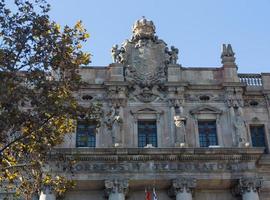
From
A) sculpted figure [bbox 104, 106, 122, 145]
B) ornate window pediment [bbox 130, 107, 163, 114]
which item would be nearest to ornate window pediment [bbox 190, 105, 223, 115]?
ornate window pediment [bbox 130, 107, 163, 114]

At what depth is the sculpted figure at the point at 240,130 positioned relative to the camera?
2853 cm

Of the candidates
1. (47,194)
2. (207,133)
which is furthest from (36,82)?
(207,133)

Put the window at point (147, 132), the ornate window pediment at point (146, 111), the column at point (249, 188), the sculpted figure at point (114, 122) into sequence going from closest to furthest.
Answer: the column at point (249, 188)
the sculpted figure at point (114, 122)
the window at point (147, 132)
the ornate window pediment at point (146, 111)

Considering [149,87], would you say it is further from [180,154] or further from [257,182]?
[257,182]

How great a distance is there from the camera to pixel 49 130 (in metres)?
17.5

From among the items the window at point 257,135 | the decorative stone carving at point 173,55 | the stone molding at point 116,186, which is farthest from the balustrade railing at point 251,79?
the stone molding at point 116,186

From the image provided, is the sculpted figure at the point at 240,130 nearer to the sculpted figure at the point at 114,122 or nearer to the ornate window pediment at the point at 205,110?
the ornate window pediment at the point at 205,110

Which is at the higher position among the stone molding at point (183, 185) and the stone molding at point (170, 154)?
the stone molding at point (170, 154)

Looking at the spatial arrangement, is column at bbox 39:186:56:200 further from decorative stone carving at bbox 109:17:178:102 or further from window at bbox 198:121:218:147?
window at bbox 198:121:218:147

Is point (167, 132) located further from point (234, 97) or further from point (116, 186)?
point (116, 186)

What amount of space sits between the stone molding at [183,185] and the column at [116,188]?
253 cm

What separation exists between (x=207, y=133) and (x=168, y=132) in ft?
7.59

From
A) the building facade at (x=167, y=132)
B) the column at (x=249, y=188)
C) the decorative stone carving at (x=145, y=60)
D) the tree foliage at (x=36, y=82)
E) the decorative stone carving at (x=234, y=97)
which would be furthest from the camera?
the decorative stone carving at (x=145, y=60)

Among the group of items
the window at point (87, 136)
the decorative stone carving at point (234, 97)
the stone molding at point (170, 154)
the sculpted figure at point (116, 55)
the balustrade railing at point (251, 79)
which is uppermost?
the sculpted figure at point (116, 55)
